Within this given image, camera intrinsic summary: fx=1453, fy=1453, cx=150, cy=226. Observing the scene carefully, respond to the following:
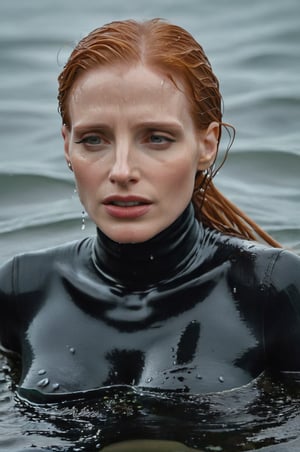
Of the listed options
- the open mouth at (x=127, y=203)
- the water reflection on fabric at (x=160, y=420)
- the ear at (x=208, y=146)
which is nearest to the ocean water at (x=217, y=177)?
the water reflection on fabric at (x=160, y=420)

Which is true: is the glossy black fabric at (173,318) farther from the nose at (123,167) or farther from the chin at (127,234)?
the nose at (123,167)

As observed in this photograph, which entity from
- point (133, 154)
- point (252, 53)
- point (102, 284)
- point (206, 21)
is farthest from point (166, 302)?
point (206, 21)

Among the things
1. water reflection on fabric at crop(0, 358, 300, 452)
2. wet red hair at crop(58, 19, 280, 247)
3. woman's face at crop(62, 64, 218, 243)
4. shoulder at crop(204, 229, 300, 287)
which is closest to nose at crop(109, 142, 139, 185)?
woman's face at crop(62, 64, 218, 243)

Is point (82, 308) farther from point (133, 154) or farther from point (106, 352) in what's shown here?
point (133, 154)

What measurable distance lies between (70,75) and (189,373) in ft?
2.97

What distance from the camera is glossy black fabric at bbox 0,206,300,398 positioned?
13.5 ft

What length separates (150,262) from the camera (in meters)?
4.17

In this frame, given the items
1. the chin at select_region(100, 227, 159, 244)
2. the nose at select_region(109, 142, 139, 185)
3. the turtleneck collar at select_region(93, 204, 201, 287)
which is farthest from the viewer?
the turtleneck collar at select_region(93, 204, 201, 287)

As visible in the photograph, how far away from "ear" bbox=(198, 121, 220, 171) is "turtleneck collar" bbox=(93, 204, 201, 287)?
0.14 meters

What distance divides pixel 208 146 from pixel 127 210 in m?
0.37

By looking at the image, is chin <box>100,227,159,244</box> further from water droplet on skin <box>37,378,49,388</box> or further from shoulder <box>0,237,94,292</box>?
water droplet on skin <box>37,378,49,388</box>

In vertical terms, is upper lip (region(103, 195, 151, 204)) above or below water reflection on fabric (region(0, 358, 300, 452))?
above

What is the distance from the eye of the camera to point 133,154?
13.1 feet

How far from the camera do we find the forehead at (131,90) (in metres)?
3.95
